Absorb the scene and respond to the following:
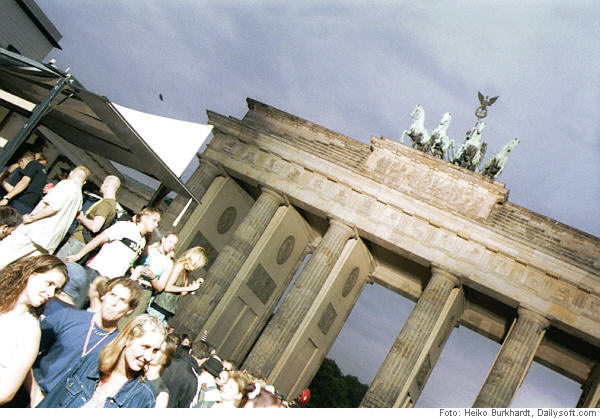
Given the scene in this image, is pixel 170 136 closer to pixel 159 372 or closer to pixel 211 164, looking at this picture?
pixel 159 372

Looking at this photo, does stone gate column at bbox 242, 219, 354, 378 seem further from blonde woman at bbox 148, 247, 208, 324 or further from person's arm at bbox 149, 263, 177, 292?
person's arm at bbox 149, 263, 177, 292

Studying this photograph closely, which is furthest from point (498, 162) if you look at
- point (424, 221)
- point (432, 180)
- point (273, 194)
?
point (273, 194)

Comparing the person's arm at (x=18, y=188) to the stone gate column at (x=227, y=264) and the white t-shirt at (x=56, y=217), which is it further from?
the stone gate column at (x=227, y=264)

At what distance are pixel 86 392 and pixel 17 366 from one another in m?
0.60

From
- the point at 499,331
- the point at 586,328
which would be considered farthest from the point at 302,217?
the point at 586,328

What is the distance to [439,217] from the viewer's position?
21.3 meters

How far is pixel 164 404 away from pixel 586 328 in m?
19.4

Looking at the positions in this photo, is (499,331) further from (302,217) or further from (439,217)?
(302,217)

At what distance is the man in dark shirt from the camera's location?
32.0ft

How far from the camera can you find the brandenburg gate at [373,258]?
19.4 metres

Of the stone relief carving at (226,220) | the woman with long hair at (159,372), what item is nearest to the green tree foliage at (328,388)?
the stone relief carving at (226,220)

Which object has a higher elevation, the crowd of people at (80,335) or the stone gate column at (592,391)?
the stone gate column at (592,391)

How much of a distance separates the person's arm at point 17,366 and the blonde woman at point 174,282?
4326 mm

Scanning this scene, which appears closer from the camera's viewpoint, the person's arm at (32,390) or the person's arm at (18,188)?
the person's arm at (32,390)
